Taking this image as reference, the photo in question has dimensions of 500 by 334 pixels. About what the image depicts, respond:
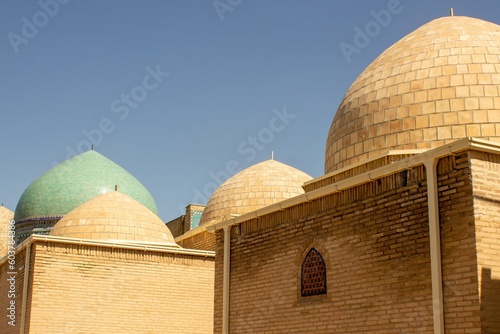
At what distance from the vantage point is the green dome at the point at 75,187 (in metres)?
22.9

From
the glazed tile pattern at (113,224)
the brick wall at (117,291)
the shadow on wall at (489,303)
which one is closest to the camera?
the shadow on wall at (489,303)

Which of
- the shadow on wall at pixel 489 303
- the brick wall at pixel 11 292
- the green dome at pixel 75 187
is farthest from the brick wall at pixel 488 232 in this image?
the green dome at pixel 75 187

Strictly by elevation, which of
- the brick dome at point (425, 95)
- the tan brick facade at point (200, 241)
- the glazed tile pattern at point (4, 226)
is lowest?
the tan brick facade at point (200, 241)

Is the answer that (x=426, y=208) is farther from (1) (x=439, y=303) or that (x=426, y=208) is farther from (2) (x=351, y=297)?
(2) (x=351, y=297)

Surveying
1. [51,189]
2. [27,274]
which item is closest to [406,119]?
[27,274]

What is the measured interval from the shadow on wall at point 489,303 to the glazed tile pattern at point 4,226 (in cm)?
2176

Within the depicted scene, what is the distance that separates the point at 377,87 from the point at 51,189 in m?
15.6

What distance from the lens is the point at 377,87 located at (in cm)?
1036

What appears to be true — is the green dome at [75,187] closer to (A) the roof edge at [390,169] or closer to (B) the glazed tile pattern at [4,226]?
(B) the glazed tile pattern at [4,226]

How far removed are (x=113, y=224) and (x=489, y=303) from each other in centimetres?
1038

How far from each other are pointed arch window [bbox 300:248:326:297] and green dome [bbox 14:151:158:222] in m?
14.6

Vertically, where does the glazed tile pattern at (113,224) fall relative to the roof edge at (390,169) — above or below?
above

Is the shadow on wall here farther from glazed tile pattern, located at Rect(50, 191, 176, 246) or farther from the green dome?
the green dome

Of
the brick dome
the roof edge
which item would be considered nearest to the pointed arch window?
the roof edge
